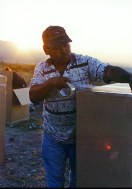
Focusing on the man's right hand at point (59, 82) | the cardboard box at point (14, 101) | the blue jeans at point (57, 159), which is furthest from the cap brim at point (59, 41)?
the cardboard box at point (14, 101)

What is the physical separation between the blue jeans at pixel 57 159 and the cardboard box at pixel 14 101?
5398 mm

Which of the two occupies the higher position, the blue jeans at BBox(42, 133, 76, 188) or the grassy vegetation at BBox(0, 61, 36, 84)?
the grassy vegetation at BBox(0, 61, 36, 84)

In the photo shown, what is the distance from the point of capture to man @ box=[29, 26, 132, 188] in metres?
3.12

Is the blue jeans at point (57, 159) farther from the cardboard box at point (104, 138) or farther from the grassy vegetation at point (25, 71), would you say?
the grassy vegetation at point (25, 71)

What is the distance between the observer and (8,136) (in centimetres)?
760

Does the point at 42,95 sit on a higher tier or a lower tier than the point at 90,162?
higher

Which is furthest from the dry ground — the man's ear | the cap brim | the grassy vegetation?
the grassy vegetation

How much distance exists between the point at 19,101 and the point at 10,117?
364 millimetres

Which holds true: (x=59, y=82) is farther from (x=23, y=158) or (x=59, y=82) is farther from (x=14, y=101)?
(x=14, y=101)

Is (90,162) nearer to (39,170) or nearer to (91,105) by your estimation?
(91,105)

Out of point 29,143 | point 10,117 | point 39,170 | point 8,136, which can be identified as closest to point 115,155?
point 39,170

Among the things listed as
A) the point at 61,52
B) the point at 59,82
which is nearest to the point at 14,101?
the point at 61,52

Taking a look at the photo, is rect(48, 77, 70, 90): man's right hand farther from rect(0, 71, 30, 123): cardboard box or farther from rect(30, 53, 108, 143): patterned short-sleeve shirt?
rect(0, 71, 30, 123): cardboard box

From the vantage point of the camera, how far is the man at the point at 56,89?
10.2 ft
